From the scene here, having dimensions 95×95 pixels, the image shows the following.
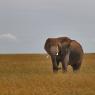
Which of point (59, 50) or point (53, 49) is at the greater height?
point (53, 49)

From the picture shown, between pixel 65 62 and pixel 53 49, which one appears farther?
pixel 65 62

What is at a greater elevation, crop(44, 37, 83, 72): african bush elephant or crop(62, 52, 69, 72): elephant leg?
crop(44, 37, 83, 72): african bush elephant

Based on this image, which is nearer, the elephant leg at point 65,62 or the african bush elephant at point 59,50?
the african bush elephant at point 59,50

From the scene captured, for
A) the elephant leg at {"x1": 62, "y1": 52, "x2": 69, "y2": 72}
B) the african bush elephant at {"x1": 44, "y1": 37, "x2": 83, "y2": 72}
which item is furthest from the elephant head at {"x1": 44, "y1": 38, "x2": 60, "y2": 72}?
the elephant leg at {"x1": 62, "y1": 52, "x2": 69, "y2": 72}

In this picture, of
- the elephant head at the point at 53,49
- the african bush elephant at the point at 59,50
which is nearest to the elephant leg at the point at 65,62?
the african bush elephant at the point at 59,50

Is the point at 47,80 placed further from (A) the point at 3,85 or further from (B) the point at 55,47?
(B) the point at 55,47

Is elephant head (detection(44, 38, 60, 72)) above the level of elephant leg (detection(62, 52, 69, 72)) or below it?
above

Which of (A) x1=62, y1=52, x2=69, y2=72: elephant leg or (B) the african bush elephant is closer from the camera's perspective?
(B) the african bush elephant

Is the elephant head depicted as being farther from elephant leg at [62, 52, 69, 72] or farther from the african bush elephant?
elephant leg at [62, 52, 69, 72]

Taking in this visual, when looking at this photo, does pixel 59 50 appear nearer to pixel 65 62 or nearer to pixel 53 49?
pixel 53 49

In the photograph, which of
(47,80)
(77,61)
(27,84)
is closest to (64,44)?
(77,61)

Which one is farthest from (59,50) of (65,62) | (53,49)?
(65,62)

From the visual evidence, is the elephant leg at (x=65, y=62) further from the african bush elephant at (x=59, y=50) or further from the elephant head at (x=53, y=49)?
the elephant head at (x=53, y=49)

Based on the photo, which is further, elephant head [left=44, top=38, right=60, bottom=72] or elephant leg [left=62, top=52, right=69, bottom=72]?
elephant leg [left=62, top=52, right=69, bottom=72]
